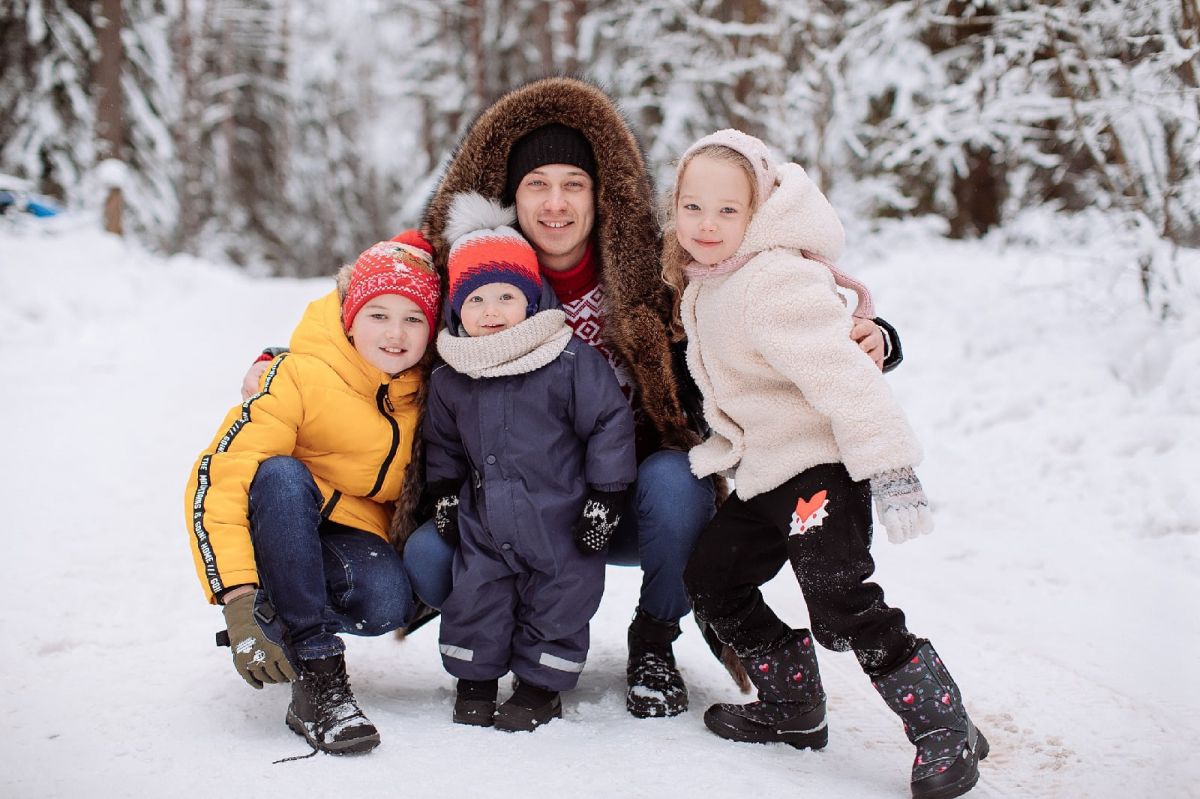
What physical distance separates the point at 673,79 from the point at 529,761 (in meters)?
10.6

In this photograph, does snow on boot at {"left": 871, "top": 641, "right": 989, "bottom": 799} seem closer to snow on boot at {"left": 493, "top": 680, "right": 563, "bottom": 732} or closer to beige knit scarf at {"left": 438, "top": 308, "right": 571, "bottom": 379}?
snow on boot at {"left": 493, "top": 680, "right": 563, "bottom": 732}

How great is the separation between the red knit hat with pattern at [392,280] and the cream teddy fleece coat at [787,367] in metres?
0.76

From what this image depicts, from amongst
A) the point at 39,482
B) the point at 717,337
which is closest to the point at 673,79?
the point at 39,482

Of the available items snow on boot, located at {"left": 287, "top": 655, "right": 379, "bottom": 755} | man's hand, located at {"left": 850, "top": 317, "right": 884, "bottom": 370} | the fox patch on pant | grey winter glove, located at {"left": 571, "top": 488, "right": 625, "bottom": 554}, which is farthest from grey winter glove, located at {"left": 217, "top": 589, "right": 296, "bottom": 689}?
man's hand, located at {"left": 850, "top": 317, "right": 884, "bottom": 370}

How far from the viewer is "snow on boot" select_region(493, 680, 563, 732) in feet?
7.57

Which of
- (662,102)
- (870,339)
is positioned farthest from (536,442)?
(662,102)

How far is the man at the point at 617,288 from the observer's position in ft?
8.25

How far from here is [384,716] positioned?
7.77 feet

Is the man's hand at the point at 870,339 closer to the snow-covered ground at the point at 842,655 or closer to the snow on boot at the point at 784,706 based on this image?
the snow on boot at the point at 784,706

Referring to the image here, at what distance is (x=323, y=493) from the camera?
8.34 ft

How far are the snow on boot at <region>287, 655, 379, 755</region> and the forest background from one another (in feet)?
9.41

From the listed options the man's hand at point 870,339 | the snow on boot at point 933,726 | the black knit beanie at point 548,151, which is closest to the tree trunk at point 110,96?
the black knit beanie at point 548,151

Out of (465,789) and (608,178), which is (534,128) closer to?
(608,178)

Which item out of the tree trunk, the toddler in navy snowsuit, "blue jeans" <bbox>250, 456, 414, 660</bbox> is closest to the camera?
"blue jeans" <bbox>250, 456, 414, 660</bbox>
